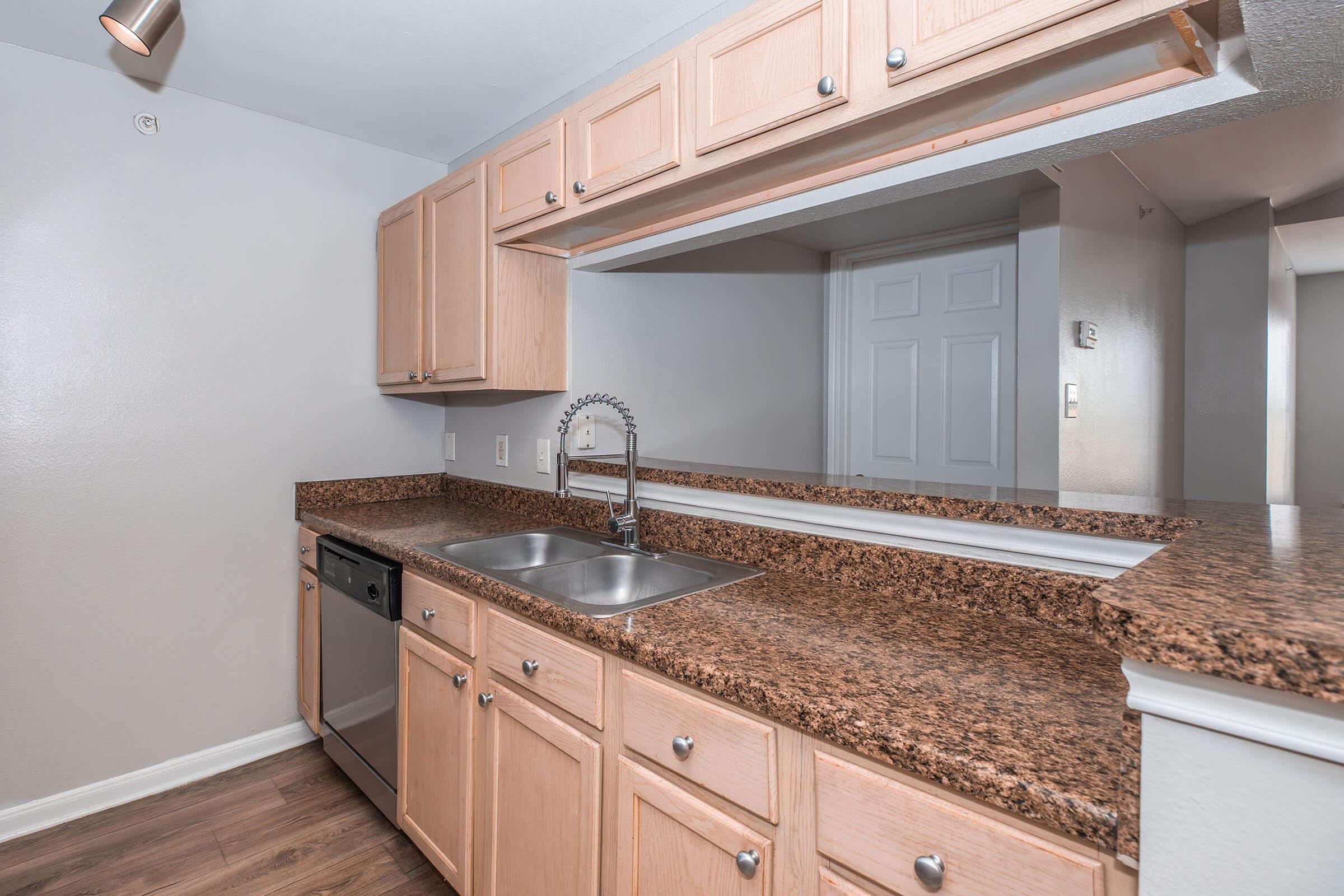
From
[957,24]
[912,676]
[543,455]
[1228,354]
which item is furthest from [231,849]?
[1228,354]

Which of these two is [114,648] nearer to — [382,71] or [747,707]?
[382,71]

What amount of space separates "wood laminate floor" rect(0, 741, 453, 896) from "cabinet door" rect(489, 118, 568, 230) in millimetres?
1916

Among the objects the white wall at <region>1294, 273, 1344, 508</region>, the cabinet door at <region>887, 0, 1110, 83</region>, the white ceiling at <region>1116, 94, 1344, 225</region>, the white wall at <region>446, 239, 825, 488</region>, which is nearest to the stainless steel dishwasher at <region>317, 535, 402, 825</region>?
the white wall at <region>446, 239, 825, 488</region>

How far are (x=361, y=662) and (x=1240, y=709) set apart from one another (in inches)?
85.2

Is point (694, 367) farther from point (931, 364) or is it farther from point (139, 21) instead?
point (139, 21)

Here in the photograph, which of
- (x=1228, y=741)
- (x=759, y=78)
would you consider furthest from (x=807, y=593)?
(x=759, y=78)

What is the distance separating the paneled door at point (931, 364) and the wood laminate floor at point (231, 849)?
8.63 feet

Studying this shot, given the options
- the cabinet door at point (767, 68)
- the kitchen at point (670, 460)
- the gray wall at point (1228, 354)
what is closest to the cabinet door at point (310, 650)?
the kitchen at point (670, 460)

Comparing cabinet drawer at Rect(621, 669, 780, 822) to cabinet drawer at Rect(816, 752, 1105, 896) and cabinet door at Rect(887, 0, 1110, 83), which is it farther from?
cabinet door at Rect(887, 0, 1110, 83)

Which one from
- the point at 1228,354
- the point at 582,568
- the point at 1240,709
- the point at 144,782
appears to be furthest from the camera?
the point at 1228,354

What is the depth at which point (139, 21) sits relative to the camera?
5.28ft

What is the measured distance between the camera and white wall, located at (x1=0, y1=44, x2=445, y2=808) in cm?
204

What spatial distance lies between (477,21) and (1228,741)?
219 centimetres

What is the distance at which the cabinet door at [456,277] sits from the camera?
6.91ft
